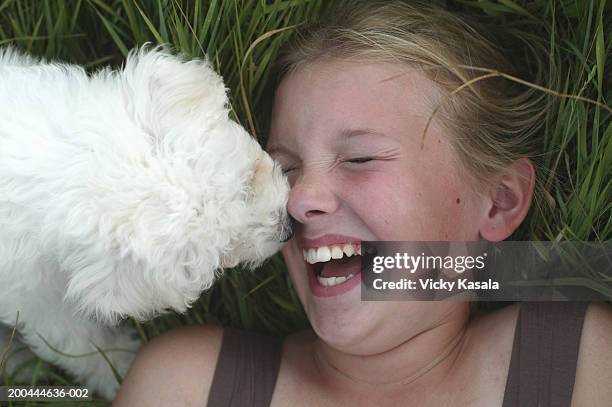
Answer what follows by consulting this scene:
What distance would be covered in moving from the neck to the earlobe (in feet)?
0.83

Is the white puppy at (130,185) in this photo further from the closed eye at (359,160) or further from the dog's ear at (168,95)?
the closed eye at (359,160)

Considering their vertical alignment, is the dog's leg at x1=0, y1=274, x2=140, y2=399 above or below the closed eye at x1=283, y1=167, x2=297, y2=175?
below

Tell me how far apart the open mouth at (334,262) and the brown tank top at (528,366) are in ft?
1.29

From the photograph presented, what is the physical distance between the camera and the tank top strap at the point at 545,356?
1.83 metres

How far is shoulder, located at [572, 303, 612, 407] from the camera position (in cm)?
179

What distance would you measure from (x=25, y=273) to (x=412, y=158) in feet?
3.47

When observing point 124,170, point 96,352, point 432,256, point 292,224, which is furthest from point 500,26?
point 96,352

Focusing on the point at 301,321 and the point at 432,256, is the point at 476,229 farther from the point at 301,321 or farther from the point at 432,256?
the point at 301,321

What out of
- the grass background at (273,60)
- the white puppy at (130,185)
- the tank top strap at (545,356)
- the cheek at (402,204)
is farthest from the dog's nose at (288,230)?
the tank top strap at (545,356)

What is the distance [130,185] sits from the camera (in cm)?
143

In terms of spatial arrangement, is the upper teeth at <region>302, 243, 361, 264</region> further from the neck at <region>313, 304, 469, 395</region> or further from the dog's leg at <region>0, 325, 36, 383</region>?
the dog's leg at <region>0, 325, 36, 383</region>

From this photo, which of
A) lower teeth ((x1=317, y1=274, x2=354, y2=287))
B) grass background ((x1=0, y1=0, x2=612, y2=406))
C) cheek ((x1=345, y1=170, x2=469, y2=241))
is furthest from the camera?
grass background ((x1=0, y1=0, x2=612, y2=406))

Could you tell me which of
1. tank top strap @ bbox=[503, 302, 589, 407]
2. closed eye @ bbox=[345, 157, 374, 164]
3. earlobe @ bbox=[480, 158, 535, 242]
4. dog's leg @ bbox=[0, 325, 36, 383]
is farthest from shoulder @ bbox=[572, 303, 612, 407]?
dog's leg @ bbox=[0, 325, 36, 383]

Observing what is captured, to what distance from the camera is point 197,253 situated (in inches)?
60.7
